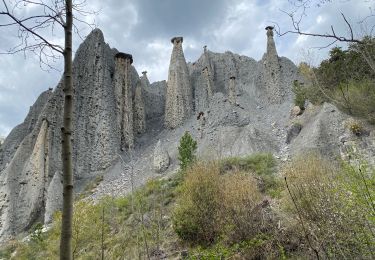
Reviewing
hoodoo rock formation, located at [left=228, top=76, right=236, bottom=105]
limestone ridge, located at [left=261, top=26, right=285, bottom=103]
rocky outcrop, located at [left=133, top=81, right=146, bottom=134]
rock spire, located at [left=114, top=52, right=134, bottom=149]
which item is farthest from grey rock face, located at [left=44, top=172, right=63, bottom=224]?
limestone ridge, located at [left=261, top=26, right=285, bottom=103]

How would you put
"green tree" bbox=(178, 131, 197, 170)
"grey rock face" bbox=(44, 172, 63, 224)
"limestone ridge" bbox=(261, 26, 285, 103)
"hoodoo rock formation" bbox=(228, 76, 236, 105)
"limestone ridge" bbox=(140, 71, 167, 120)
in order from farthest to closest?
"limestone ridge" bbox=(140, 71, 167, 120), "hoodoo rock formation" bbox=(228, 76, 236, 105), "limestone ridge" bbox=(261, 26, 285, 103), "grey rock face" bbox=(44, 172, 63, 224), "green tree" bbox=(178, 131, 197, 170)

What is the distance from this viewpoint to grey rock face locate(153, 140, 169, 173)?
24125mm

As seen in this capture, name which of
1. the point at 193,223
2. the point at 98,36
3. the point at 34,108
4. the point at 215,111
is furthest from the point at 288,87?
the point at 193,223

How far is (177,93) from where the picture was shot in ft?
101

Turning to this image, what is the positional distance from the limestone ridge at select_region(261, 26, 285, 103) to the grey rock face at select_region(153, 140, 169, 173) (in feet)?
30.4

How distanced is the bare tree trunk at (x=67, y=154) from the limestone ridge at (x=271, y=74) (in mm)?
27066

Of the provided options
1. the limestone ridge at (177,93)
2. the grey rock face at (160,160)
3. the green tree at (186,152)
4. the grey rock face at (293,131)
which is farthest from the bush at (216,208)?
the limestone ridge at (177,93)

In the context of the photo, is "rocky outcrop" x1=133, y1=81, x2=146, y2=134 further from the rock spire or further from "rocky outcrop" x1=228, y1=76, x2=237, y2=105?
"rocky outcrop" x1=228, y1=76, x2=237, y2=105

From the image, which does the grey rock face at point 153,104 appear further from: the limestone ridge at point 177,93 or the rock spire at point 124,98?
the rock spire at point 124,98

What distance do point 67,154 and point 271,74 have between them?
28.9 m

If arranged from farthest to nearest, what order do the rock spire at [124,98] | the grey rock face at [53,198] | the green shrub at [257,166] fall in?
the rock spire at [124,98]
the grey rock face at [53,198]
the green shrub at [257,166]

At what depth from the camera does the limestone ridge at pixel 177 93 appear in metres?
30.3

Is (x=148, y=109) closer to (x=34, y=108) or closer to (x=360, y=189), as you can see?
(x=34, y=108)

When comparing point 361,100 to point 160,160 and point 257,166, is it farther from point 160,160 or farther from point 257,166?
point 160,160
